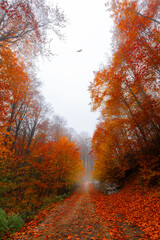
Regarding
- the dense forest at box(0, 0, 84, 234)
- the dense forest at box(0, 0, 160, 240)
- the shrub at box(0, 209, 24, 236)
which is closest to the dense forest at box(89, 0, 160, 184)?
the dense forest at box(0, 0, 160, 240)

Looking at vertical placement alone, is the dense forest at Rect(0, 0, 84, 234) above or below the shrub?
above

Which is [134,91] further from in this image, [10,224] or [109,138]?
[10,224]

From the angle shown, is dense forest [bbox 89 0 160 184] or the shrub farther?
dense forest [bbox 89 0 160 184]

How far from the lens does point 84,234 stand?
3562mm

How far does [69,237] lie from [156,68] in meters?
10.6

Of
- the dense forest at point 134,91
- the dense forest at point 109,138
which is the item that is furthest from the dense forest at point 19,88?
the dense forest at point 134,91

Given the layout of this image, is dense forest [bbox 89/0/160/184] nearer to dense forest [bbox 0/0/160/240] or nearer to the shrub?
dense forest [bbox 0/0/160/240]

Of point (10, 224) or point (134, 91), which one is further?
point (134, 91)

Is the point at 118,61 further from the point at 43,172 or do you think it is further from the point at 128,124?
the point at 43,172

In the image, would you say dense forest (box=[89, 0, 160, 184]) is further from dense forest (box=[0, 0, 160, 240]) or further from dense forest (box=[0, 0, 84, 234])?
dense forest (box=[0, 0, 84, 234])

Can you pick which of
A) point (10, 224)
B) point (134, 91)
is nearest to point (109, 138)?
point (134, 91)

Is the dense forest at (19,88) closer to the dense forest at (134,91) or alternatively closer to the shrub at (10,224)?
the shrub at (10,224)

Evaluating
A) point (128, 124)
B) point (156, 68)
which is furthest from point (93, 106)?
point (156, 68)

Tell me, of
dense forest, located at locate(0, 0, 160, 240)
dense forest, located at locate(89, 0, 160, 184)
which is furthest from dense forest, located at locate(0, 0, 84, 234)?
dense forest, located at locate(89, 0, 160, 184)
